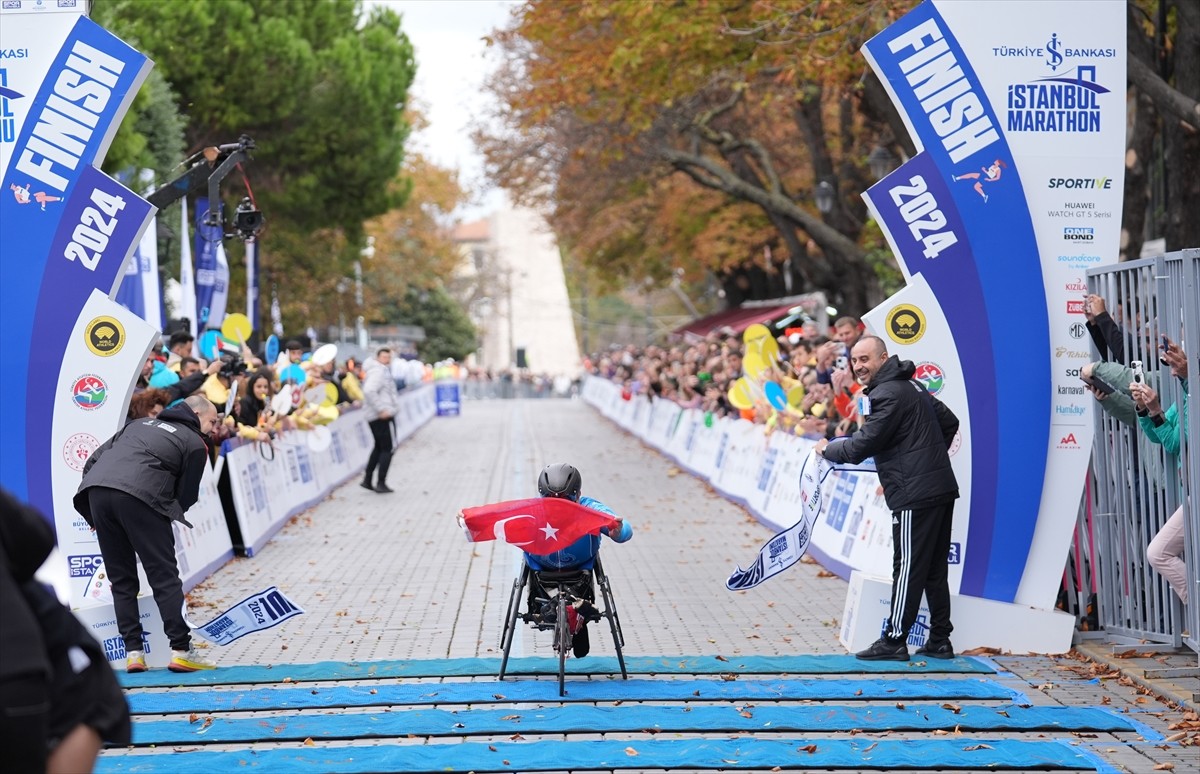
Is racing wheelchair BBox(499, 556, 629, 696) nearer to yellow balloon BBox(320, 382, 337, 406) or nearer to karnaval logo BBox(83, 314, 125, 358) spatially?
karnaval logo BBox(83, 314, 125, 358)

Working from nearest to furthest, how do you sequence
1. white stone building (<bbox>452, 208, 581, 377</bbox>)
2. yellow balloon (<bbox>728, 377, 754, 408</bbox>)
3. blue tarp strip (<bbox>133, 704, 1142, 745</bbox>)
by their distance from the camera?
1. blue tarp strip (<bbox>133, 704, 1142, 745</bbox>)
2. yellow balloon (<bbox>728, 377, 754, 408</bbox>)
3. white stone building (<bbox>452, 208, 581, 377</bbox>)

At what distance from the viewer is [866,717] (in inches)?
318

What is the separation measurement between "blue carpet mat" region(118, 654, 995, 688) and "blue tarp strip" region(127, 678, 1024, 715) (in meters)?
0.24

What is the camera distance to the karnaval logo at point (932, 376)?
10234 millimetres

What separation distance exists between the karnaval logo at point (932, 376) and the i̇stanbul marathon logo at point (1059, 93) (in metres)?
1.67

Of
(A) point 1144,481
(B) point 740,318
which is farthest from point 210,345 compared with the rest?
(B) point 740,318

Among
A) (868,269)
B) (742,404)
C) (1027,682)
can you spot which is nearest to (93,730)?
(1027,682)

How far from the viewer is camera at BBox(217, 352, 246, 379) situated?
51.6ft

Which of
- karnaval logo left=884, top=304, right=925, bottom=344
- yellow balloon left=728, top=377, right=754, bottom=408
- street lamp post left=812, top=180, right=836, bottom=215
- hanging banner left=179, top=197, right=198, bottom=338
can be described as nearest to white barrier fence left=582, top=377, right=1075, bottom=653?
yellow balloon left=728, top=377, right=754, bottom=408

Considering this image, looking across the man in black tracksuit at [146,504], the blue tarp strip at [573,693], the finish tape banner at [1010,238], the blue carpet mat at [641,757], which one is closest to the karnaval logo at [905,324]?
the finish tape banner at [1010,238]

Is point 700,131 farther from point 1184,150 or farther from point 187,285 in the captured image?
point 1184,150

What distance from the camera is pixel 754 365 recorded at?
17.5 metres

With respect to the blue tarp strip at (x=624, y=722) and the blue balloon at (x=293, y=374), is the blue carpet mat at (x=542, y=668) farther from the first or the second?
the blue balloon at (x=293, y=374)

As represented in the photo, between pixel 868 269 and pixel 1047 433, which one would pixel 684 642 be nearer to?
pixel 1047 433
